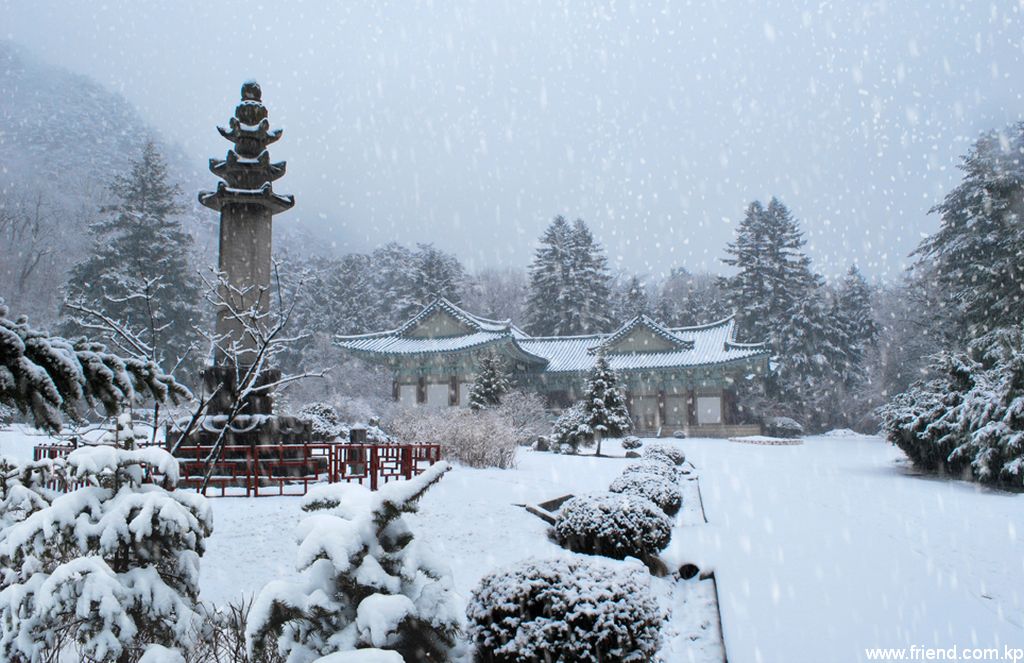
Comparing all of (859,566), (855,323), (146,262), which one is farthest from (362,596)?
(855,323)

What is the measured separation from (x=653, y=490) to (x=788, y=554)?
2877 millimetres

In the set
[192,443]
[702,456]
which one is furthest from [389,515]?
[702,456]

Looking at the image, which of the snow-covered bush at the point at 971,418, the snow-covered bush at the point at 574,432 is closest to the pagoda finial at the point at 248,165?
the snow-covered bush at the point at 574,432

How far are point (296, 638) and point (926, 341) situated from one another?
49.8 metres

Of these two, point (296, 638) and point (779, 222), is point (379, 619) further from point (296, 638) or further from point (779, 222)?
point (779, 222)

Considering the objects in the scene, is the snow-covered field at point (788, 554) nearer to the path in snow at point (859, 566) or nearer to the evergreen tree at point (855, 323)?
the path in snow at point (859, 566)

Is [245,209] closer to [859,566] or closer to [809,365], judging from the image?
[859,566]

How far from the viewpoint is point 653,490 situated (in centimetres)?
1097

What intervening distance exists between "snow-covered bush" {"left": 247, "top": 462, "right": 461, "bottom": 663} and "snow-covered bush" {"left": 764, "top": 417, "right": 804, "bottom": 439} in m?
39.9

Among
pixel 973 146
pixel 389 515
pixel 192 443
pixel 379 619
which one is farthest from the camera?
pixel 973 146

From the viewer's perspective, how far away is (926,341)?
44.1 metres

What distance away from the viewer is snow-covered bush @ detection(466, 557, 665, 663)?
14.5 ft

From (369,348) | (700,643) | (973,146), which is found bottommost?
(700,643)

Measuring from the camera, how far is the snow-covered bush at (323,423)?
20609 millimetres
